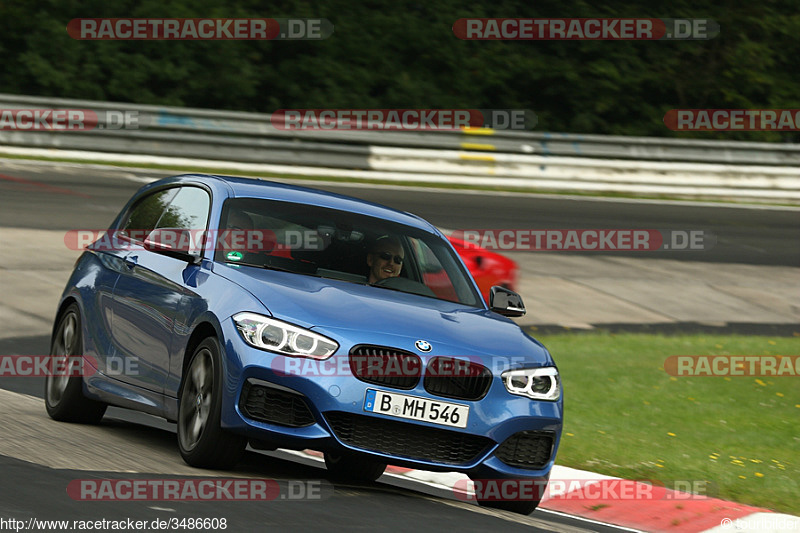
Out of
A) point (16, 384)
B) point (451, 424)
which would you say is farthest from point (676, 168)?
point (451, 424)

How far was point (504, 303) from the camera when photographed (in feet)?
24.8

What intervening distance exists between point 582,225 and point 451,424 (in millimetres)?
15373

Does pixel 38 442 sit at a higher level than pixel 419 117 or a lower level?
lower

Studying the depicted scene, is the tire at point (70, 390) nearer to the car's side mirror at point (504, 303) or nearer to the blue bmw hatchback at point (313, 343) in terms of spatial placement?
the blue bmw hatchback at point (313, 343)

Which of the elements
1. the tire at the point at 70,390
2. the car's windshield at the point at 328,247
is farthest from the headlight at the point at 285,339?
the tire at the point at 70,390

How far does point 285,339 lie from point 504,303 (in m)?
1.86

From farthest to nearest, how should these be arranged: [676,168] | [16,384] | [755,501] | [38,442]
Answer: [676,168], [16,384], [755,501], [38,442]

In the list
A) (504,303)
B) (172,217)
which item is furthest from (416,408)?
(172,217)

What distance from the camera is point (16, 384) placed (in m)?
10.3

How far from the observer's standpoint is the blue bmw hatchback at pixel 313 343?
6.09m

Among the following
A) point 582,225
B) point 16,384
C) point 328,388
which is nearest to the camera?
point 328,388

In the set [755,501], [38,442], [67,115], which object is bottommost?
[755,501]

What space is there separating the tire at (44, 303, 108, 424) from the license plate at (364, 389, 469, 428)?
264cm

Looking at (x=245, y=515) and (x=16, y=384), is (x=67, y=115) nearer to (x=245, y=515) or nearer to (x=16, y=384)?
(x=16, y=384)
